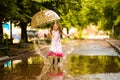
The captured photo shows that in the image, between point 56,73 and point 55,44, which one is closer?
point 56,73

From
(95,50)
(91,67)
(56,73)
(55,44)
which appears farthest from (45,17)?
(95,50)

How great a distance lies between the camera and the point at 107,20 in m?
58.7

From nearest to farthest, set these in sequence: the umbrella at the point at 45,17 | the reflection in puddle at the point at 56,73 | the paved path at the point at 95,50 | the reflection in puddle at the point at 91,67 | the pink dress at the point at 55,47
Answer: the reflection in puddle at the point at 56,73
the reflection in puddle at the point at 91,67
the pink dress at the point at 55,47
the umbrella at the point at 45,17
the paved path at the point at 95,50

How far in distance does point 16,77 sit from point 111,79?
3.37 metres

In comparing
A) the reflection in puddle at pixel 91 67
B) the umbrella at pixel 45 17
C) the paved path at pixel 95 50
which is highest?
the umbrella at pixel 45 17

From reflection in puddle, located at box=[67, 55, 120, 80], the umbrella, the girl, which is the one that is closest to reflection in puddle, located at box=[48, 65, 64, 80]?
reflection in puddle, located at box=[67, 55, 120, 80]

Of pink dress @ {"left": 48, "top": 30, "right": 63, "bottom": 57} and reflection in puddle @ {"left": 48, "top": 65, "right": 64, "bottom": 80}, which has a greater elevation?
pink dress @ {"left": 48, "top": 30, "right": 63, "bottom": 57}

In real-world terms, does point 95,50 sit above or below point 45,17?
below

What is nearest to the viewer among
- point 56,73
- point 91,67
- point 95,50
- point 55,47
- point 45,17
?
point 56,73

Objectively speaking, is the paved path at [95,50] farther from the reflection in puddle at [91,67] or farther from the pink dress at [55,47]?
the pink dress at [55,47]

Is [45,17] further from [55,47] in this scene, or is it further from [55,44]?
[55,47]

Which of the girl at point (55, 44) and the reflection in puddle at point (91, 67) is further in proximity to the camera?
the girl at point (55, 44)

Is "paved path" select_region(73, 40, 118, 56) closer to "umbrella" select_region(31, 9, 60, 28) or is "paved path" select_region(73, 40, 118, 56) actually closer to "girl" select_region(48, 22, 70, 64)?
"umbrella" select_region(31, 9, 60, 28)

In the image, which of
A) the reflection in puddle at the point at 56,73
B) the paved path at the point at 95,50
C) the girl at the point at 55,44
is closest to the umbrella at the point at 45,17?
the girl at the point at 55,44
